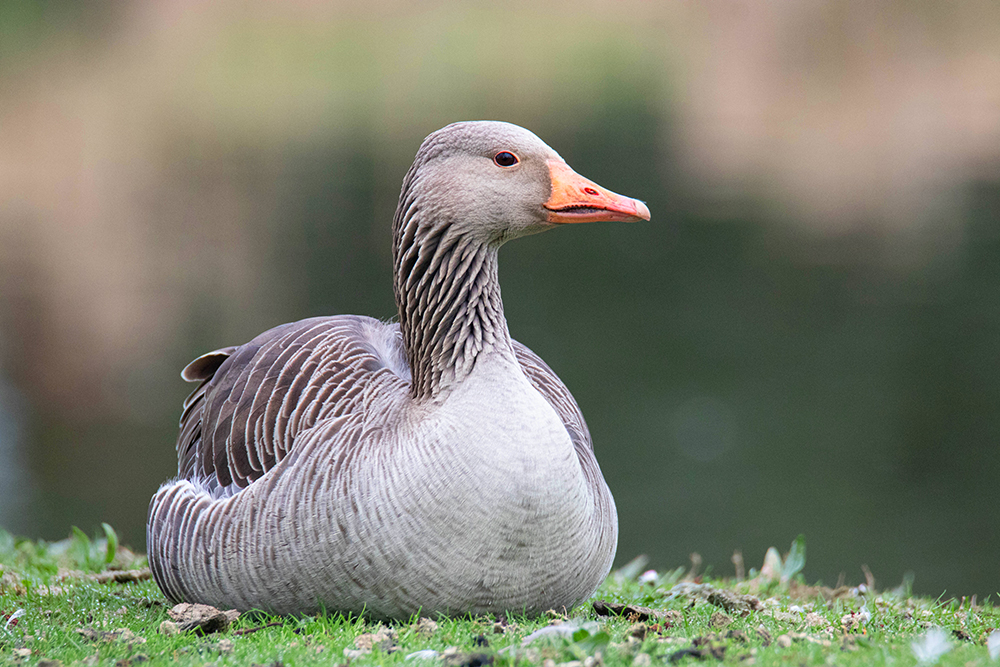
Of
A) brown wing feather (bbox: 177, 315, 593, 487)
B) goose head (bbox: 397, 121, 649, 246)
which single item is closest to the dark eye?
goose head (bbox: 397, 121, 649, 246)

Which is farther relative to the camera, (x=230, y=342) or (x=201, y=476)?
(x=230, y=342)

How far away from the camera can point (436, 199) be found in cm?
489

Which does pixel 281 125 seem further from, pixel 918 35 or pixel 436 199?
pixel 436 199

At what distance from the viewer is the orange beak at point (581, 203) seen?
4809 millimetres

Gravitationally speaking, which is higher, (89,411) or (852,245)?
(852,245)

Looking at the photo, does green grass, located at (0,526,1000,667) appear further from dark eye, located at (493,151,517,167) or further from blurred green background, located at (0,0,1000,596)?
blurred green background, located at (0,0,1000,596)

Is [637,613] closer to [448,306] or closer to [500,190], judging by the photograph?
[448,306]

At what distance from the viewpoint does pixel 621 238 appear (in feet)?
77.9

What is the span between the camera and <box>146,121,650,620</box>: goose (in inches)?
176

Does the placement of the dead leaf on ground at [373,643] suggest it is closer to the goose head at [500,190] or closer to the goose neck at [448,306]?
the goose neck at [448,306]

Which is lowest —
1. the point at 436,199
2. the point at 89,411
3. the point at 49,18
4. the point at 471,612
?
the point at 89,411

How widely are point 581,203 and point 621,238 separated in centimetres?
1912

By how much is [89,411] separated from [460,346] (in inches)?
534

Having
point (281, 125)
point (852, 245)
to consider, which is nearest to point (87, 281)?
point (281, 125)
